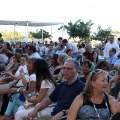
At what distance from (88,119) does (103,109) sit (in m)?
0.19

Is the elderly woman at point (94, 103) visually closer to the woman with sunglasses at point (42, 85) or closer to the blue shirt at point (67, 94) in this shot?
the blue shirt at point (67, 94)

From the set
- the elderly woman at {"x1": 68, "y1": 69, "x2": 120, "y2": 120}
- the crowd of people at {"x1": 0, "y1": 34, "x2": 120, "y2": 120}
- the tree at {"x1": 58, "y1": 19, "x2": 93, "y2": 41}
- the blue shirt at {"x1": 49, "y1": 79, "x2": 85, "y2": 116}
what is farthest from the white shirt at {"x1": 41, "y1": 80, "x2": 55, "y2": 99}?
the tree at {"x1": 58, "y1": 19, "x2": 93, "y2": 41}

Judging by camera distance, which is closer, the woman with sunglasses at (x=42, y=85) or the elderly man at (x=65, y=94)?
the elderly man at (x=65, y=94)

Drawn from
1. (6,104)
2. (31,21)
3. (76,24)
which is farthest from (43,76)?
(76,24)

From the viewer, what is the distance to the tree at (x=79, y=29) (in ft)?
98.8

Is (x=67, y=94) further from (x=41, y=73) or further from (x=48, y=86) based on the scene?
(x=41, y=73)

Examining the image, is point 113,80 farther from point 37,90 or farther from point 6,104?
point 6,104

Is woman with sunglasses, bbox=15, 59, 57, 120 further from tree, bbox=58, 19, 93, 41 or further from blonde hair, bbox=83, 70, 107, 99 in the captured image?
tree, bbox=58, 19, 93, 41

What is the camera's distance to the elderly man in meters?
3.71

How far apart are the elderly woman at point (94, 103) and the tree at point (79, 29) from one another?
Answer: 88.9 feet

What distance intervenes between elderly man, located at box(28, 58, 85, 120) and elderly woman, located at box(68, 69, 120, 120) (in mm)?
519

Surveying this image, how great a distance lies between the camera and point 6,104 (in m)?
6.56

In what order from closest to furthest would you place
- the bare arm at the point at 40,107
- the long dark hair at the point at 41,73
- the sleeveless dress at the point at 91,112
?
the sleeveless dress at the point at 91,112 < the bare arm at the point at 40,107 < the long dark hair at the point at 41,73

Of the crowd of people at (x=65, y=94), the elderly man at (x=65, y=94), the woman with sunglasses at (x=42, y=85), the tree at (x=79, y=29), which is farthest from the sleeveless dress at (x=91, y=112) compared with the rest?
the tree at (x=79, y=29)
